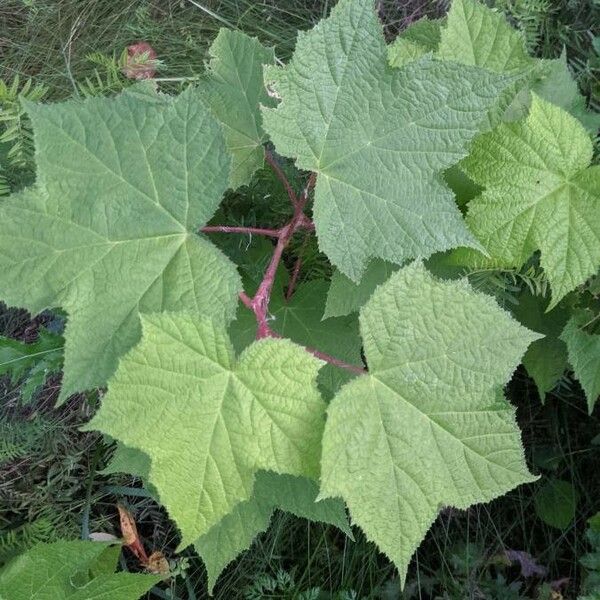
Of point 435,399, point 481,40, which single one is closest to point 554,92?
point 481,40

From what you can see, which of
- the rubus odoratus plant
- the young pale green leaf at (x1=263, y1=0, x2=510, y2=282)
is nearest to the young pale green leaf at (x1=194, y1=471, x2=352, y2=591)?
the rubus odoratus plant

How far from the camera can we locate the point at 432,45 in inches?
56.2

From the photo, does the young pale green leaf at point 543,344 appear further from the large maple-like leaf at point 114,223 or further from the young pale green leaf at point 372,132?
the large maple-like leaf at point 114,223

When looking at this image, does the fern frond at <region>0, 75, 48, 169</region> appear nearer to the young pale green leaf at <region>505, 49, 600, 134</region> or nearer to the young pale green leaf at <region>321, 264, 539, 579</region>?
the young pale green leaf at <region>321, 264, 539, 579</region>

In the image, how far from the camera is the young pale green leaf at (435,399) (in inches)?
42.8

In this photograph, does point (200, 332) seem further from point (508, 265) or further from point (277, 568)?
point (277, 568)

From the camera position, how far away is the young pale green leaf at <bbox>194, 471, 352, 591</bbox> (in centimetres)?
126

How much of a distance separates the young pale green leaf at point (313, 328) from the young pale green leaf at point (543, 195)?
33cm

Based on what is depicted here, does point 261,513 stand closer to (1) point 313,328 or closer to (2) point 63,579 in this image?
(1) point 313,328

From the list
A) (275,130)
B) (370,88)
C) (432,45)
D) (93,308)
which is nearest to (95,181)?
(93,308)

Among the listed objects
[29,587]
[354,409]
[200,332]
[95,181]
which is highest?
[95,181]

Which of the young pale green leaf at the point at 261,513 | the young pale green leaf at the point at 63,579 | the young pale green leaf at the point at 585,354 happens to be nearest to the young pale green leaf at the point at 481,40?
the young pale green leaf at the point at 585,354

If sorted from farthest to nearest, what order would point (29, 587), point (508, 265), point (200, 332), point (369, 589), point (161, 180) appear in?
point (369, 589)
point (29, 587)
point (508, 265)
point (161, 180)
point (200, 332)

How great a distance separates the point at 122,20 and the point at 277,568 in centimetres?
180
